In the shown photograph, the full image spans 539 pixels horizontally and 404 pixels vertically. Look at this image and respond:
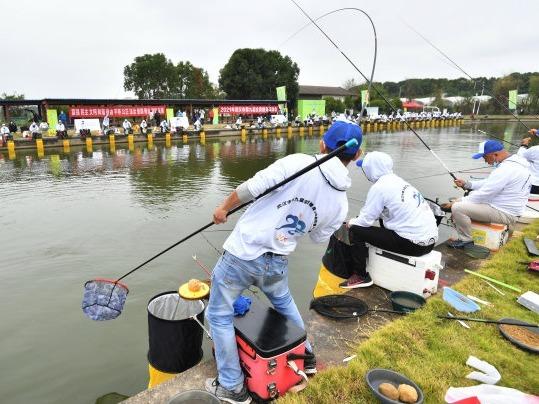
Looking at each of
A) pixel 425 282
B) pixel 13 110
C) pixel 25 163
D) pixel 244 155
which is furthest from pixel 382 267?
pixel 13 110

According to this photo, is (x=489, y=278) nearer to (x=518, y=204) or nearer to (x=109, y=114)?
(x=518, y=204)

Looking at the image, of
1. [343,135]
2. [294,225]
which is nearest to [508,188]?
[343,135]

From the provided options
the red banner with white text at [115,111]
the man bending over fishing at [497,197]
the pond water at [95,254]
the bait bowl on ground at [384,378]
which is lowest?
the pond water at [95,254]

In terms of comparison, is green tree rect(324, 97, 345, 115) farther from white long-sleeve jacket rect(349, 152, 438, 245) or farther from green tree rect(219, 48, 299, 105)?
white long-sleeve jacket rect(349, 152, 438, 245)

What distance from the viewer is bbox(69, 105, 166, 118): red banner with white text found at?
25797 mm

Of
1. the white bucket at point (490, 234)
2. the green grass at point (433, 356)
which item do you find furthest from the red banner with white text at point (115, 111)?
the green grass at point (433, 356)

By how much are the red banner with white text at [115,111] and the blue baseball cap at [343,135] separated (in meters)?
28.1

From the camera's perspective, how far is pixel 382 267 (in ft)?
12.2

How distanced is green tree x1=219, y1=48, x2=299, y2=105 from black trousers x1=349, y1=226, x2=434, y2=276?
42.4 meters

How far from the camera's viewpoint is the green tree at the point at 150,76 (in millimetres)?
55875

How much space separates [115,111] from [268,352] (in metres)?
29.1

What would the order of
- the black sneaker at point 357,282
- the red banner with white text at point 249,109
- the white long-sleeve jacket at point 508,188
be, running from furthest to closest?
the red banner with white text at point 249,109 → the white long-sleeve jacket at point 508,188 → the black sneaker at point 357,282

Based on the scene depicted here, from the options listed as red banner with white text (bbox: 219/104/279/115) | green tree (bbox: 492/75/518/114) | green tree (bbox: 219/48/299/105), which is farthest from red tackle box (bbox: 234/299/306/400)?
green tree (bbox: 492/75/518/114)

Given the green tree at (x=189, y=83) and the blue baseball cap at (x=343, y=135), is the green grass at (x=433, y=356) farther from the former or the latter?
the green tree at (x=189, y=83)
